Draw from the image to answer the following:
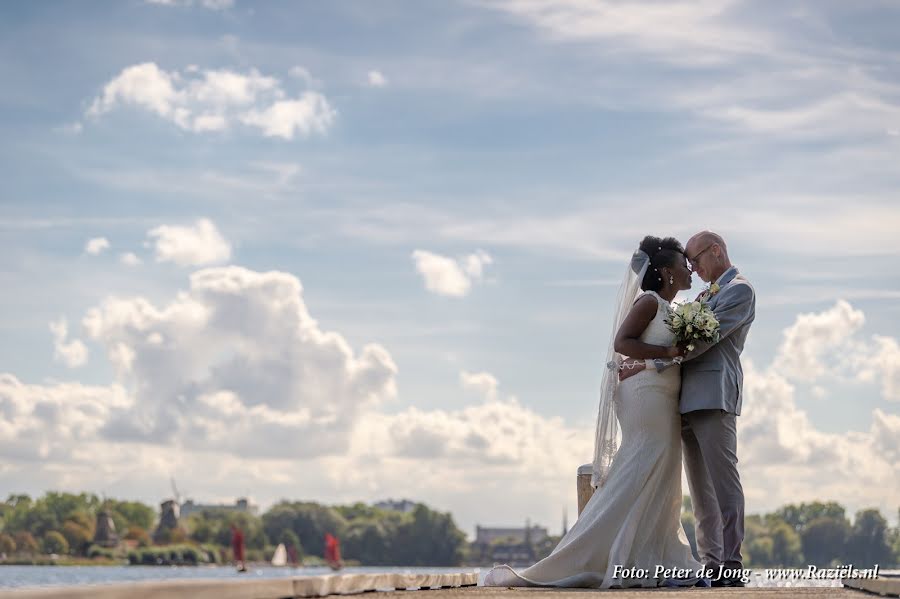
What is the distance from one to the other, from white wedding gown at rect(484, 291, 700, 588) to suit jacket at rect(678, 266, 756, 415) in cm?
19

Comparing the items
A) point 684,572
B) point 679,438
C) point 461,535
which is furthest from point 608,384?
point 461,535

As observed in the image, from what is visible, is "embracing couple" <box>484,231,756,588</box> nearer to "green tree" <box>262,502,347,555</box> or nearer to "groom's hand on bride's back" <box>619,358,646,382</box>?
"groom's hand on bride's back" <box>619,358,646,382</box>

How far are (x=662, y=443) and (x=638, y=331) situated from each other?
78cm

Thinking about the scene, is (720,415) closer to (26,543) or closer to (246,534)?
(246,534)

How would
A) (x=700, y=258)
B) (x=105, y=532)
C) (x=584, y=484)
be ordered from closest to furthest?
(x=700, y=258) < (x=584, y=484) < (x=105, y=532)

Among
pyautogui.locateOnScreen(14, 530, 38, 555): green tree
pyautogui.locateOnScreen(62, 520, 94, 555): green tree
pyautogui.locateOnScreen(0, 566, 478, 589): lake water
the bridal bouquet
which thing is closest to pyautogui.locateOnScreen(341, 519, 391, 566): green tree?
pyautogui.locateOnScreen(0, 566, 478, 589): lake water

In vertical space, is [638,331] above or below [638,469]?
above

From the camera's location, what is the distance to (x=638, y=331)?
938 centimetres

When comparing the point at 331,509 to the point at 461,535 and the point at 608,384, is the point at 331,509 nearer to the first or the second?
the point at 461,535

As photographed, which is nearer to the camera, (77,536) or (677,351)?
(677,351)

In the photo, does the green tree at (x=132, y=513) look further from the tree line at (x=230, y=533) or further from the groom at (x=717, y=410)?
the groom at (x=717, y=410)

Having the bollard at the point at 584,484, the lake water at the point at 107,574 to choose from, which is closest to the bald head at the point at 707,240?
the bollard at the point at 584,484

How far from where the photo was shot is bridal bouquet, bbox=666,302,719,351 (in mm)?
8906

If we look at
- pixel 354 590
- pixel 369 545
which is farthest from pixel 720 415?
pixel 369 545
